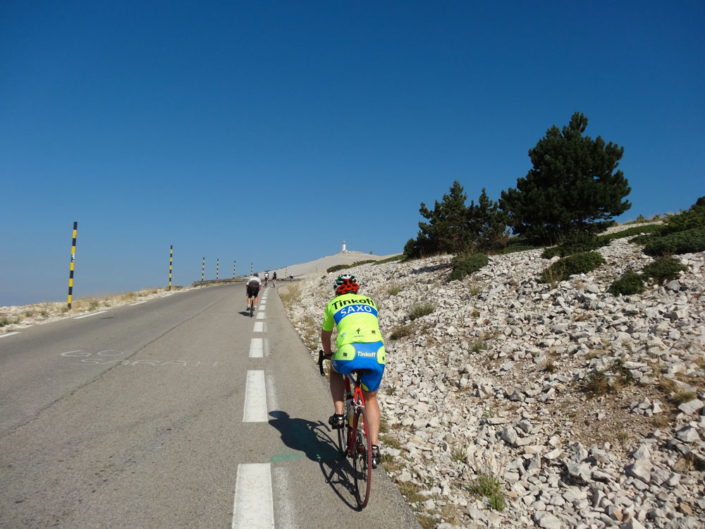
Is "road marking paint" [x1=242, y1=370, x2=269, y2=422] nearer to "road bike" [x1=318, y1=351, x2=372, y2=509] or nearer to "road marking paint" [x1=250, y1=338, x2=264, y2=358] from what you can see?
"road marking paint" [x1=250, y1=338, x2=264, y2=358]

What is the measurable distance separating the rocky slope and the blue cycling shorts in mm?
1129

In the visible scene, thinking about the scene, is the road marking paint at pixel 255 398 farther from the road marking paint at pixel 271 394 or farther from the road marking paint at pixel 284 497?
the road marking paint at pixel 284 497

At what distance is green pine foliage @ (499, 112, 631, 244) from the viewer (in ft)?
73.3

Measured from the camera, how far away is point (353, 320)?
157 inches

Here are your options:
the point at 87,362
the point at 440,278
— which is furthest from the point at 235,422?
the point at 440,278

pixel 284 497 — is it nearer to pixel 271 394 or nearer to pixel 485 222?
pixel 271 394

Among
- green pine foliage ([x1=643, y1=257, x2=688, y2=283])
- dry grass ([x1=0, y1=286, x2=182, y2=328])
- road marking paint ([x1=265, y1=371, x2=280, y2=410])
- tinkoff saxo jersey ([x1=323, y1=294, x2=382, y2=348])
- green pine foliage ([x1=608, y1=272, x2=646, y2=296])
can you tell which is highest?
green pine foliage ([x1=643, y1=257, x2=688, y2=283])

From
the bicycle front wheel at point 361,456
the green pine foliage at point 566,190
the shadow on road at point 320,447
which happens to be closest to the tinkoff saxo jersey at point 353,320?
the bicycle front wheel at point 361,456

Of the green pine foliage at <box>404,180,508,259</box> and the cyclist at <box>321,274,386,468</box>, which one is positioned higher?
the green pine foliage at <box>404,180,508,259</box>

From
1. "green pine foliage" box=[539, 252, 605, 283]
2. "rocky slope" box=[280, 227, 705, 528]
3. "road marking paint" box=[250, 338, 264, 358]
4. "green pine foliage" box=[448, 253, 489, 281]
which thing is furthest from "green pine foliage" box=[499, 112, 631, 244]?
"road marking paint" box=[250, 338, 264, 358]

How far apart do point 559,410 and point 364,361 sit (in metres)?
Answer: 2.80

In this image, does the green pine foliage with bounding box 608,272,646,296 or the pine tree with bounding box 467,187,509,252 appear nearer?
the green pine foliage with bounding box 608,272,646,296

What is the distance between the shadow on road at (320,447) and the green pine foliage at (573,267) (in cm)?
680

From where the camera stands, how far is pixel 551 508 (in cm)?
360
